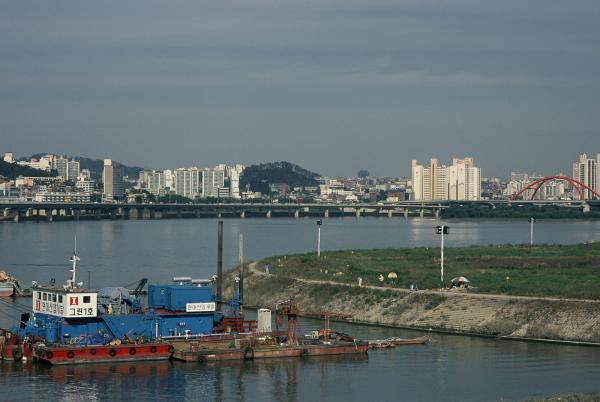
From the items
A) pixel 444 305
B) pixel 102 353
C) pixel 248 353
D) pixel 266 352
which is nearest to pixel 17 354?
pixel 102 353

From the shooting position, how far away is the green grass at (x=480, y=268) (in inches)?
1816

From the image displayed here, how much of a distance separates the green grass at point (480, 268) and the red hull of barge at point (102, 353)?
617 inches

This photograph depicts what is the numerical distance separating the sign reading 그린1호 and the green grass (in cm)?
1314

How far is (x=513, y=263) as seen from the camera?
196 feet

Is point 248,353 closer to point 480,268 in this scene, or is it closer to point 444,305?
point 444,305

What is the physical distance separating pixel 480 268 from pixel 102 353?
91.8 feet

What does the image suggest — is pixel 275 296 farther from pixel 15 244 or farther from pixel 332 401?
pixel 15 244

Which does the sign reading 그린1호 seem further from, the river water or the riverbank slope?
the riverbank slope

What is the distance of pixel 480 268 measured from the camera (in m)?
57.0

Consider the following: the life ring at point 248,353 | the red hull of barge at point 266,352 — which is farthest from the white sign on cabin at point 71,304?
the life ring at point 248,353

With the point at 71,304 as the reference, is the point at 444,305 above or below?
below

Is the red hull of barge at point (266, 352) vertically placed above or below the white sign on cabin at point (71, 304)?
below

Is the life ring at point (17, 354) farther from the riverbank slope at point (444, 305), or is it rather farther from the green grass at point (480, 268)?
the green grass at point (480, 268)

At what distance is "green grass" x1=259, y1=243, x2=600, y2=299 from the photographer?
46125 mm
